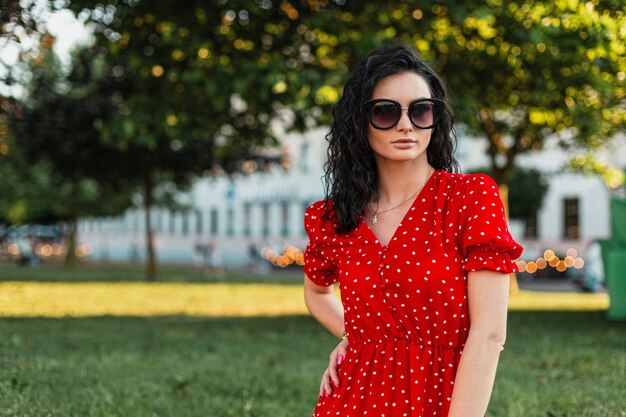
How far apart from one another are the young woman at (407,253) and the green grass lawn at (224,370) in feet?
10.2

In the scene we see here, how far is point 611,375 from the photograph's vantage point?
7.26 m

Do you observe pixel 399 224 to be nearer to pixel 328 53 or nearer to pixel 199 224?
pixel 328 53

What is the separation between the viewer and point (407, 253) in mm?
2438

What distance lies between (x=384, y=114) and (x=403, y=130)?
0.24 ft

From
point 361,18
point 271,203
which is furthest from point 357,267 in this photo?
point 271,203

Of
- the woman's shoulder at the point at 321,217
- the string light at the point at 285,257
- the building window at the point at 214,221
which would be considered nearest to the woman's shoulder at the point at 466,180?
the woman's shoulder at the point at 321,217

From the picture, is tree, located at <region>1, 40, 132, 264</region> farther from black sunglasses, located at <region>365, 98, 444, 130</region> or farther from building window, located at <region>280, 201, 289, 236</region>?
building window, located at <region>280, 201, 289, 236</region>

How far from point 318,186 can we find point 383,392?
5227 cm

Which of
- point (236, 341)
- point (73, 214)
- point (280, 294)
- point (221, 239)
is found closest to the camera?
point (236, 341)

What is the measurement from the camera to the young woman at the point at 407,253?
7.50ft

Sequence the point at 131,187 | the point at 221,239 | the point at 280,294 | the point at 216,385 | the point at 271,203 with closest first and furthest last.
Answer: the point at 216,385, the point at 280,294, the point at 131,187, the point at 271,203, the point at 221,239

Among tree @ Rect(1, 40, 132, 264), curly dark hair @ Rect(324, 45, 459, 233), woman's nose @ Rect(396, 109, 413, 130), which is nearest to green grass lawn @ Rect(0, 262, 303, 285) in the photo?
tree @ Rect(1, 40, 132, 264)

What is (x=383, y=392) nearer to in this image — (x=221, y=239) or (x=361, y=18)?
(x=361, y=18)

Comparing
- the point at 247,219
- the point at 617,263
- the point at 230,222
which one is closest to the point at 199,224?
the point at 230,222
